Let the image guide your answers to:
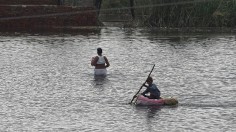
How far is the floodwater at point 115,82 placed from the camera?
2116 centimetres

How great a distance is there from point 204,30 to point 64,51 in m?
14.2

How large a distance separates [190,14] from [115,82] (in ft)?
71.9

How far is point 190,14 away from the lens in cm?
4891

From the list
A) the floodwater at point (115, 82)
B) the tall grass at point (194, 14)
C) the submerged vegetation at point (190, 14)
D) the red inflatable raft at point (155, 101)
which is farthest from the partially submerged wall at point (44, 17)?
the red inflatable raft at point (155, 101)

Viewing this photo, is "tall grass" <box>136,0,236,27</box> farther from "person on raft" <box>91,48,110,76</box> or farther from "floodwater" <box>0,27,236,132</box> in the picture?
"person on raft" <box>91,48,110,76</box>

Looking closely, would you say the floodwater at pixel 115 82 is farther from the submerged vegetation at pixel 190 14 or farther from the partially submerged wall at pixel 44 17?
the partially submerged wall at pixel 44 17

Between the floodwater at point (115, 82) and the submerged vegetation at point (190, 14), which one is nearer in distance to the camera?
the floodwater at point (115, 82)

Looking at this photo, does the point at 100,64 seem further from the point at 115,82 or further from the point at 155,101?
the point at 155,101

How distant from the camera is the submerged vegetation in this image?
48.2 metres

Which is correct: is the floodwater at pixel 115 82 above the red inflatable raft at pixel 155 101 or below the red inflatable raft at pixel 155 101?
below

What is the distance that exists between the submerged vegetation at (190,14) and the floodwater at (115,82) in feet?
12.6

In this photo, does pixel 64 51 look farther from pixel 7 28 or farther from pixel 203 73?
pixel 7 28

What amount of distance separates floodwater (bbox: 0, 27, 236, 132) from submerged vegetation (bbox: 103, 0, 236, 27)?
12.6ft

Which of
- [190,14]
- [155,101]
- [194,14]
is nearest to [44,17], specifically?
[190,14]
